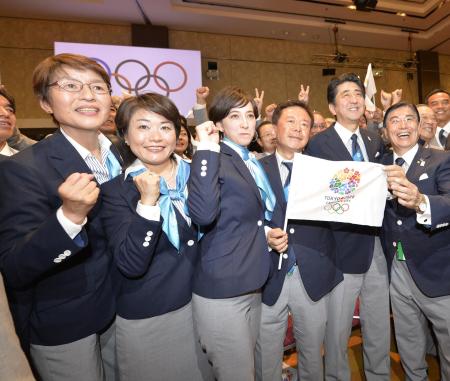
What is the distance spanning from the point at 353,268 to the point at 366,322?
1.67 ft

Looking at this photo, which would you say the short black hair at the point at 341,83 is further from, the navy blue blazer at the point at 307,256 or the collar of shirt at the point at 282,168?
the navy blue blazer at the point at 307,256

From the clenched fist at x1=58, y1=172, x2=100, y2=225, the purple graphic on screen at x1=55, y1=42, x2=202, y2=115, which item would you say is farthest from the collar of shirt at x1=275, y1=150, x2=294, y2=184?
→ the purple graphic on screen at x1=55, y1=42, x2=202, y2=115

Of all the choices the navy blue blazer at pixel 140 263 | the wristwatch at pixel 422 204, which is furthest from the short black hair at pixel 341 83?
the navy blue blazer at pixel 140 263

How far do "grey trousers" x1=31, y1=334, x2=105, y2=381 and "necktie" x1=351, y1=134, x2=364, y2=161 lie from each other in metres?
2.14

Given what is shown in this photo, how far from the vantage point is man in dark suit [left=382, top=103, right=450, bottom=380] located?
78.2 inches

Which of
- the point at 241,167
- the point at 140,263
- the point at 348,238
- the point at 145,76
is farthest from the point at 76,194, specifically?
the point at 145,76

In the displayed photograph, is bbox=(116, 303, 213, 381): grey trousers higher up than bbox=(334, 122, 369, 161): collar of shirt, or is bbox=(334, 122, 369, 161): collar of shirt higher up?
bbox=(334, 122, 369, 161): collar of shirt

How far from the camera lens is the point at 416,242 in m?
2.19

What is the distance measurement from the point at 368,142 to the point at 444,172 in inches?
24.1

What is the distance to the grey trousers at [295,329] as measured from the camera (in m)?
2.11

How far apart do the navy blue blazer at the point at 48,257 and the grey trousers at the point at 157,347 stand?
15 centimetres

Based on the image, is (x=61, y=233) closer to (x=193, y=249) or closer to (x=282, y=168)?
(x=193, y=249)

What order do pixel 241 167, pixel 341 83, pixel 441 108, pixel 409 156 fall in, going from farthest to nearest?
pixel 441 108, pixel 341 83, pixel 409 156, pixel 241 167

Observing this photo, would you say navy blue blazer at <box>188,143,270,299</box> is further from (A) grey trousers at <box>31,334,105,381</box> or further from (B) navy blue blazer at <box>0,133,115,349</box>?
(A) grey trousers at <box>31,334,105,381</box>
